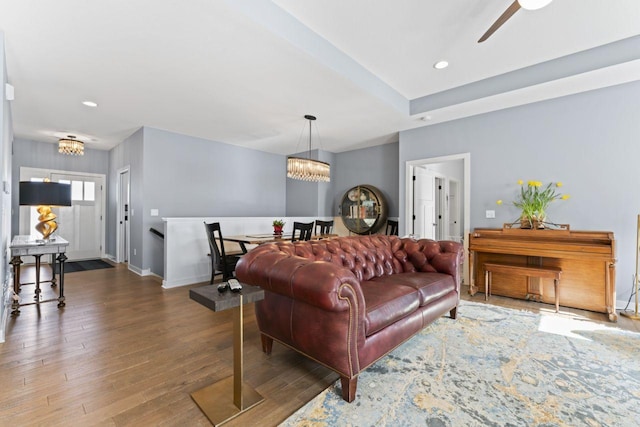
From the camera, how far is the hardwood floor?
1641mm

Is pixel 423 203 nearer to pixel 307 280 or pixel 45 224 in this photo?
pixel 307 280

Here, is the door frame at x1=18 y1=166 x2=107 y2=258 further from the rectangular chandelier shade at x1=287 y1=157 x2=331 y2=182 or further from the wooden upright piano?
the wooden upright piano

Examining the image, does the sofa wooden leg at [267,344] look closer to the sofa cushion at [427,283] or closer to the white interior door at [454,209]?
the sofa cushion at [427,283]

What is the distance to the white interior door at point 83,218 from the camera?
21.4ft

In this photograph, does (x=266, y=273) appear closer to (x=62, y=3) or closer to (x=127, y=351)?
(x=127, y=351)

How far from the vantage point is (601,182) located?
137 inches

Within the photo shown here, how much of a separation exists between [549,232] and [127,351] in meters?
4.56

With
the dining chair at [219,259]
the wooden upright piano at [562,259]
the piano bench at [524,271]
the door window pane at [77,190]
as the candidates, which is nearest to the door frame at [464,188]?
the wooden upright piano at [562,259]

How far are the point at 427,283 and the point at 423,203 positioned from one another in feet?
9.90

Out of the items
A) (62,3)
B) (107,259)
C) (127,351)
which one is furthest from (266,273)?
(107,259)

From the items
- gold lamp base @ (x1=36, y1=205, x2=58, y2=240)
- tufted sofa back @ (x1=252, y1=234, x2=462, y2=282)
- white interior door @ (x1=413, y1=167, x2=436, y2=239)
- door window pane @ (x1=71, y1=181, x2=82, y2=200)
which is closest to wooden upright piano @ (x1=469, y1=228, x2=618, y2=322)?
tufted sofa back @ (x1=252, y1=234, x2=462, y2=282)

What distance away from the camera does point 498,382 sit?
6.33 ft

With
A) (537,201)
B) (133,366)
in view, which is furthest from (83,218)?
(537,201)

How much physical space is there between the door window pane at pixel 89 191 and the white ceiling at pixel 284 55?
8.04ft
